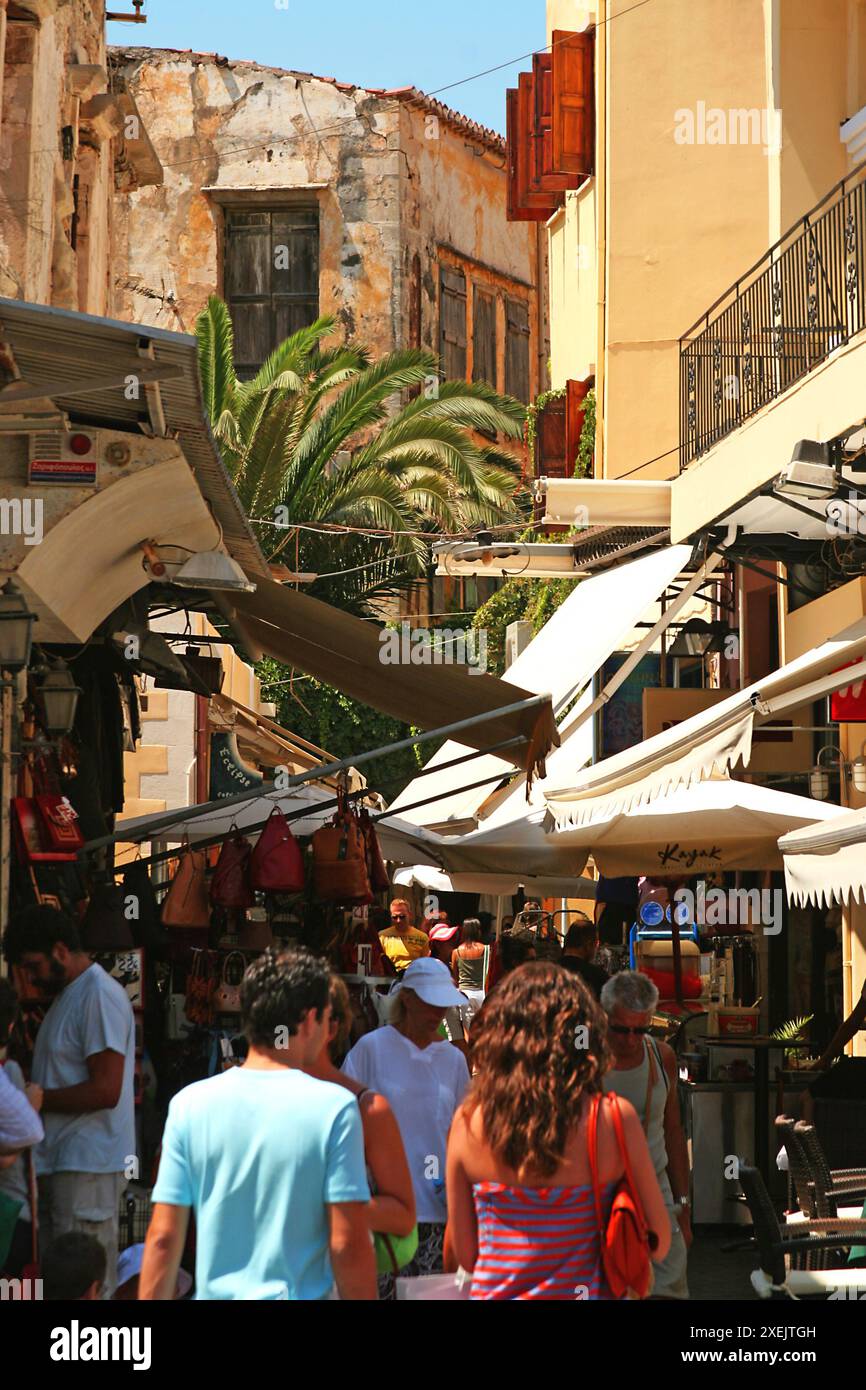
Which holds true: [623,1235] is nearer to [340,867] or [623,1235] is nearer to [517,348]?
[340,867]

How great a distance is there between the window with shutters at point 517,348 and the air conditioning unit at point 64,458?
3112 cm

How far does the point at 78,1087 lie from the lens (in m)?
6.51

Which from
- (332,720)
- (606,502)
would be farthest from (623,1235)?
(332,720)

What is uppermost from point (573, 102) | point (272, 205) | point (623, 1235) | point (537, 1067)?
point (272, 205)

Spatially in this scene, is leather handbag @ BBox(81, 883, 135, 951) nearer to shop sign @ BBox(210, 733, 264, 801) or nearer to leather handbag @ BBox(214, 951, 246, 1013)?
leather handbag @ BBox(214, 951, 246, 1013)

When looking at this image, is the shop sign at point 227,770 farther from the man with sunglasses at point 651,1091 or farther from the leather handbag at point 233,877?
the man with sunglasses at point 651,1091

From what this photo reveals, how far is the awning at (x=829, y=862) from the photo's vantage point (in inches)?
337

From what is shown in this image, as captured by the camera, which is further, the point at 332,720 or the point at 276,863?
the point at 332,720

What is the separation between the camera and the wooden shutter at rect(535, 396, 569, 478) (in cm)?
2447

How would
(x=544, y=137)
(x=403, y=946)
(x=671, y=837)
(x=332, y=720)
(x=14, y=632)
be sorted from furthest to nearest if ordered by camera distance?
(x=332, y=720) < (x=544, y=137) < (x=403, y=946) < (x=671, y=837) < (x=14, y=632)

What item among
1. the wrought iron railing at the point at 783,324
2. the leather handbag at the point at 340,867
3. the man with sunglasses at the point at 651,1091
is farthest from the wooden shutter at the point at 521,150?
the man with sunglasses at the point at 651,1091

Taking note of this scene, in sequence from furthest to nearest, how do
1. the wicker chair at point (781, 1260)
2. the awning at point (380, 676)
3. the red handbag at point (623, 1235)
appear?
the awning at point (380, 676), the wicker chair at point (781, 1260), the red handbag at point (623, 1235)

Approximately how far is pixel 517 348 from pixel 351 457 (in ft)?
35.7
